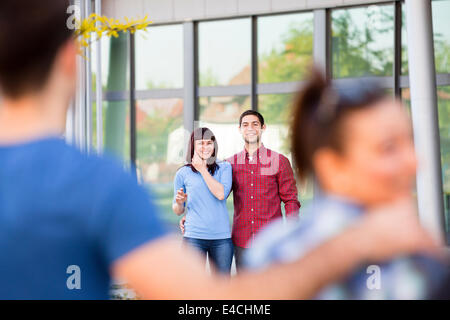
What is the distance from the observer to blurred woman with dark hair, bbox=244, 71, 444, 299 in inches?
20.6

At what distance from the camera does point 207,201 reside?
3.23 m

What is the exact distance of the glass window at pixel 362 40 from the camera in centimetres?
698

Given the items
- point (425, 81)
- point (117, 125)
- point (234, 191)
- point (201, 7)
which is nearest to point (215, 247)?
point (234, 191)

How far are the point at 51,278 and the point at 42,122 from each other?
0.57 feet

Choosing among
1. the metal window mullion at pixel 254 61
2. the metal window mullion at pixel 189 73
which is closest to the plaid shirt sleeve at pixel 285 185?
the metal window mullion at pixel 254 61

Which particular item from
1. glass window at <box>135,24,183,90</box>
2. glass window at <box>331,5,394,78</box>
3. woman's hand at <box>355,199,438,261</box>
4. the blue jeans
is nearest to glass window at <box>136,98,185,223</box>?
glass window at <box>135,24,183,90</box>

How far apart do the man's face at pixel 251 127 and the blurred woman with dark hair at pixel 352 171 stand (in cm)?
Answer: 248

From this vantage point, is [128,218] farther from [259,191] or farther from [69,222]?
[259,191]

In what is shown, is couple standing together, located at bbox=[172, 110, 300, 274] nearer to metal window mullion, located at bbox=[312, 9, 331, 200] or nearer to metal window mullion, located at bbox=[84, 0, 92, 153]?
metal window mullion, located at bbox=[84, 0, 92, 153]

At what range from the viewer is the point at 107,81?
834 centimetres

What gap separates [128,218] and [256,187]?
103 inches

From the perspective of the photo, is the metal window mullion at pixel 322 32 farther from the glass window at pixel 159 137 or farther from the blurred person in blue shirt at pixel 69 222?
the blurred person in blue shirt at pixel 69 222
